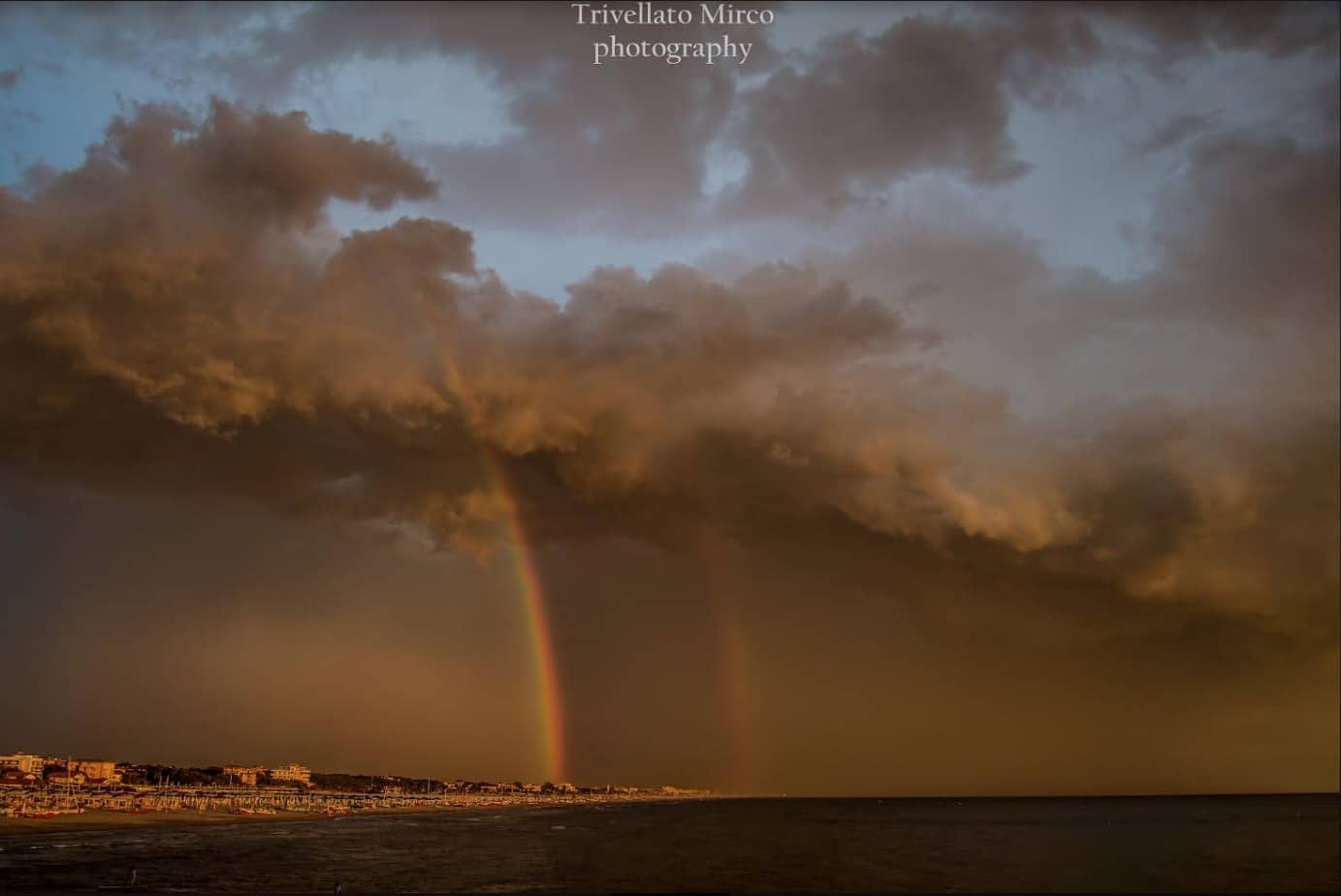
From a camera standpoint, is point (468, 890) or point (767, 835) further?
point (767, 835)

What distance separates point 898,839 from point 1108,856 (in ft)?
90.3

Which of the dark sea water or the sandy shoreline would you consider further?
the sandy shoreline

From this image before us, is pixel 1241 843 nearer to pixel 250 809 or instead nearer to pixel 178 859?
pixel 178 859

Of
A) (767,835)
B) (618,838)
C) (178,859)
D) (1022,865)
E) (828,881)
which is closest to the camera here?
(828,881)

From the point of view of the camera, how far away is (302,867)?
202 feet

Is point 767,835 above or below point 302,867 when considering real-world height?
below

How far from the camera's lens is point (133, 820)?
4321 inches

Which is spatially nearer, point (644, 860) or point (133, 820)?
point (644, 860)

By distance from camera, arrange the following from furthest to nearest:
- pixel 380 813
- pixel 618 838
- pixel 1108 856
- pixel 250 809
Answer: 1. pixel 380 813
2. pixel 250 809
3. pixel 618 838
4. pixel 1108 856

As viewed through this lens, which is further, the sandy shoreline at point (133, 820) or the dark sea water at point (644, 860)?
the sandy shoreline at point (133, 820)

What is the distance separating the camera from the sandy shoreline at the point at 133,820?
3533 inches

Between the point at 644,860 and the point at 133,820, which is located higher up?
the point at 644,860

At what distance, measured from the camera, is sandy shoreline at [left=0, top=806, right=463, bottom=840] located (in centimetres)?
8975

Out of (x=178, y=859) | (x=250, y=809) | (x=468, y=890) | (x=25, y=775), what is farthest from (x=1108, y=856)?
(x=25, y=775)
